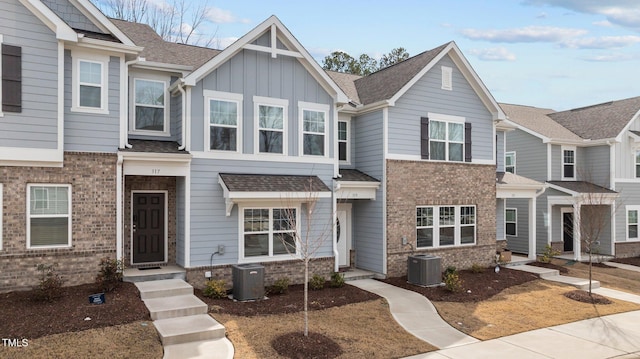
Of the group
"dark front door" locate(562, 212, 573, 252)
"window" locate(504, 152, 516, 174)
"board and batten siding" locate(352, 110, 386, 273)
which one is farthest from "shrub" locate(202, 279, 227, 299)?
"dark front door" locate(562, 212, 573, 252)

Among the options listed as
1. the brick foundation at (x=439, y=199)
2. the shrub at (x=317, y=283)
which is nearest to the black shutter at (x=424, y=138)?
the brick foundation at (x=439, y=199)

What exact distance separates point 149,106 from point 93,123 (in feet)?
6.92

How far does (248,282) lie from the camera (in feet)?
39.1

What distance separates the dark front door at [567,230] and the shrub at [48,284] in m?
22.5

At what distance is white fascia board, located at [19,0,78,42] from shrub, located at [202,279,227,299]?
6.82m

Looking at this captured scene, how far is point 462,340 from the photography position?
9.99 metres

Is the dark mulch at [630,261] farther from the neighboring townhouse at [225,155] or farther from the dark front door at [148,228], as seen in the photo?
the dark front door at [148,228]

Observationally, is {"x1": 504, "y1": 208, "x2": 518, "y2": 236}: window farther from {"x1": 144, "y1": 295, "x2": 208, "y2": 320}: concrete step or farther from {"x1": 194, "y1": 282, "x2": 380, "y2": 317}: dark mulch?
{"x1": 144, "y1": 295, "x2": 208, "y2": 320}: concrete step

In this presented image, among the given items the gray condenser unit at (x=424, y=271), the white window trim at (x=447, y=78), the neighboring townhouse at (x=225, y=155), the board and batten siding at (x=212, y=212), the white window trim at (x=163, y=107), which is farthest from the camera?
the white window trim at (x=447, y=78)

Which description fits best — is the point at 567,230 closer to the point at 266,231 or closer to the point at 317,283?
the point at 317,283

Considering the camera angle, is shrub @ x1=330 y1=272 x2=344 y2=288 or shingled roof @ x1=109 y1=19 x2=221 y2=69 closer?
shingled roof @ x1=109 y1=19 x2=221 y2=69

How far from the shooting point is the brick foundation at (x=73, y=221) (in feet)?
34.7

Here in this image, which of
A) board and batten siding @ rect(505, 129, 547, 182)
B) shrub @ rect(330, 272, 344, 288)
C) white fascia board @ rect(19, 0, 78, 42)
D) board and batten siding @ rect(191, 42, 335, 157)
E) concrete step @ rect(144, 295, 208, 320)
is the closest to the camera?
concrete step @ rect(144, 295, 208, 320)

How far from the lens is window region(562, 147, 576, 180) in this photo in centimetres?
2361
